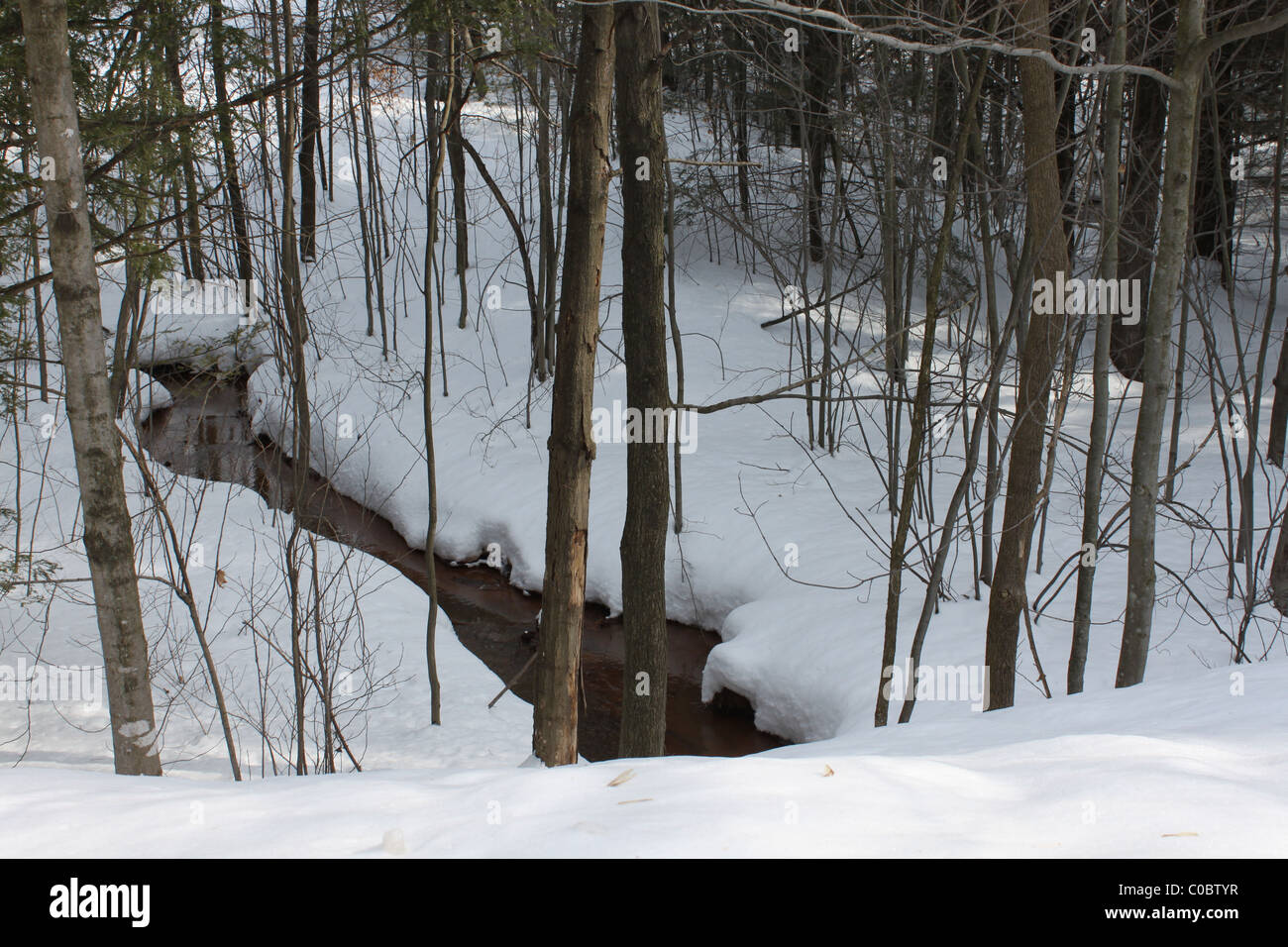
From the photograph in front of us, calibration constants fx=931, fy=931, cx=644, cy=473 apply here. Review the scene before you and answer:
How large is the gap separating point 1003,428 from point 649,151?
31.2ft

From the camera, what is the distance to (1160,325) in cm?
466

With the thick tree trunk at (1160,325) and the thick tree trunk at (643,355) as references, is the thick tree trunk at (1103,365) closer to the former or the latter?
the thick tree trunk at (1160,325)

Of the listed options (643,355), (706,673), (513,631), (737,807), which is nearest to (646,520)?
(643,355)

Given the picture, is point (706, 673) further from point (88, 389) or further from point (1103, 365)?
point (88, 389)

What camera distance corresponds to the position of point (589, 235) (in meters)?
4.67

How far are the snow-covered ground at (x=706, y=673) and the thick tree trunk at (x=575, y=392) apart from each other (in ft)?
4.93

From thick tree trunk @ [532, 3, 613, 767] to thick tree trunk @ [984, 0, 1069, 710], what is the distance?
2382 mm

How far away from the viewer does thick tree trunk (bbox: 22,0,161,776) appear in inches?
165

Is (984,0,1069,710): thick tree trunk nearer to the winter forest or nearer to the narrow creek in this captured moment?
the winter forest

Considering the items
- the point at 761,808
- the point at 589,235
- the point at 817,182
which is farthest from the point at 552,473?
the point at 817,182

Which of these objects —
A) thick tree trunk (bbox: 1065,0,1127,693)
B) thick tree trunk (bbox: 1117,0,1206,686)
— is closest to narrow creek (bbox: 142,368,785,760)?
thick tree trunk (bbox: 1065,0,1127,693)

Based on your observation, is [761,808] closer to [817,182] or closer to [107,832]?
[107,832]

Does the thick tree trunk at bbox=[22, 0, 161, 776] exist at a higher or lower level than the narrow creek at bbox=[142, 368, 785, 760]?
higher

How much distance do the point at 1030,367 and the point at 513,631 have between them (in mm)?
6538
